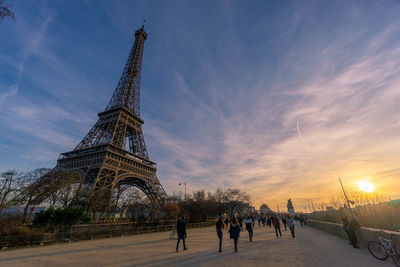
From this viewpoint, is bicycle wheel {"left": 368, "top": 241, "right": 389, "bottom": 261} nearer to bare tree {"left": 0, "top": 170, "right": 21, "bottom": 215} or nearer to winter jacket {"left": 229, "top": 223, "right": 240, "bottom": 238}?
winter jacket {"left": 229, "top": 223, "right": 240, "bottom": 238}

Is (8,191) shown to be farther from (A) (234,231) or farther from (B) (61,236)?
(A) (234,231)

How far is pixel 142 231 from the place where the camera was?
19609mm

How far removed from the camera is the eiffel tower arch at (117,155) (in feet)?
100

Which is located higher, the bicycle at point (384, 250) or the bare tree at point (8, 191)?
the bare tree at point (8, 191)

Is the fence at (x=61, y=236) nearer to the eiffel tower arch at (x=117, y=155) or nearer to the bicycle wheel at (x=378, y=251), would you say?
the eiffel tower arch at (x=117, y=155)

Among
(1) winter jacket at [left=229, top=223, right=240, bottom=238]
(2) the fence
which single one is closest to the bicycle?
(1) winter jacket at [left=229, top=223, right=240, bottom=238]

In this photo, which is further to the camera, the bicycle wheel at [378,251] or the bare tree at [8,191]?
the bare tree at [8,191]

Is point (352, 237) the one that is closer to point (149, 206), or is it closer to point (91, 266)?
point (91, 266)

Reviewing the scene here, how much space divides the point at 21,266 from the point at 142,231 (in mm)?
14127

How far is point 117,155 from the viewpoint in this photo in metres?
37.2

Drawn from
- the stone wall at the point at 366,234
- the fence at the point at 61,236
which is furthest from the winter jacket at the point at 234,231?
the fence at the point at 61,236

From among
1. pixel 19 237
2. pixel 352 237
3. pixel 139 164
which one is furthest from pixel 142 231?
pixel 139 164

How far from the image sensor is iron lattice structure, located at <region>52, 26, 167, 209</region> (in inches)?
1236

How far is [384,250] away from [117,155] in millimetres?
39000
